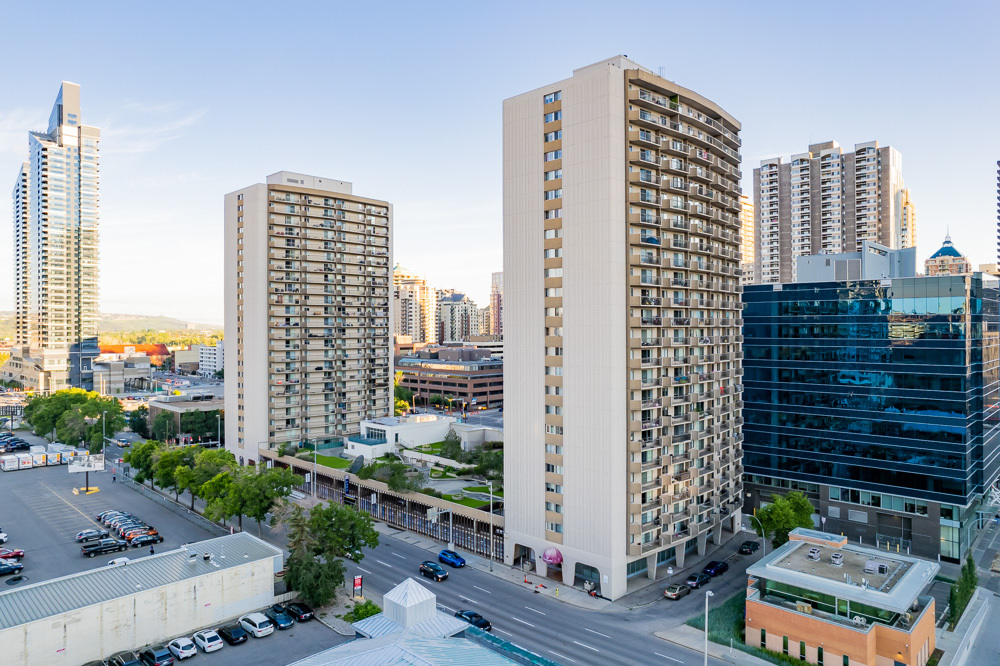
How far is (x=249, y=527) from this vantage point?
7419 cm

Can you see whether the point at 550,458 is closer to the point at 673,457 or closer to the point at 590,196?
the point at 673,457

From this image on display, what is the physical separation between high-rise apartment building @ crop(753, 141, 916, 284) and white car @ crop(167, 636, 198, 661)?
142347mm

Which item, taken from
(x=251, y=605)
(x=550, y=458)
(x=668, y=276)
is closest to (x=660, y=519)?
(x=550, y=458)

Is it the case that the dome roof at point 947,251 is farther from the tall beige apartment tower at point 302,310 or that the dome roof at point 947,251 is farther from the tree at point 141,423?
the tree at point 141,423

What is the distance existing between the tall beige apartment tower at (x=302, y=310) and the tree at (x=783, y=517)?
7145 cm

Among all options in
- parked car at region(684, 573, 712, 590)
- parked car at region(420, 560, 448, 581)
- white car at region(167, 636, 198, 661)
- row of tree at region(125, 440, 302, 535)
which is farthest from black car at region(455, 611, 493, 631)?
row of tree at region(125, 440, 302, 535)

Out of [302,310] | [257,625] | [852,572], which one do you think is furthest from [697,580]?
[302,310]

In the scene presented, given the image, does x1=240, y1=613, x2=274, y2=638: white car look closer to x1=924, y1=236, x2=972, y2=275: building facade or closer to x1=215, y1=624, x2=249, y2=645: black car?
x1=215, y1=624, x2=249, y2=645: black car

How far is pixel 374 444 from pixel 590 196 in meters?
57.4

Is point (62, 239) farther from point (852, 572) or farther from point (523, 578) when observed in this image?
point (852, 572)

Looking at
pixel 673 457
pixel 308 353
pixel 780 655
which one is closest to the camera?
pixel 780 655

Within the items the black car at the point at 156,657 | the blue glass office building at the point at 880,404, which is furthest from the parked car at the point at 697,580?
the black car at the point at 156,657

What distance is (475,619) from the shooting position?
4728 centimetres

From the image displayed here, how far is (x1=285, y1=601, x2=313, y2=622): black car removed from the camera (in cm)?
4894
